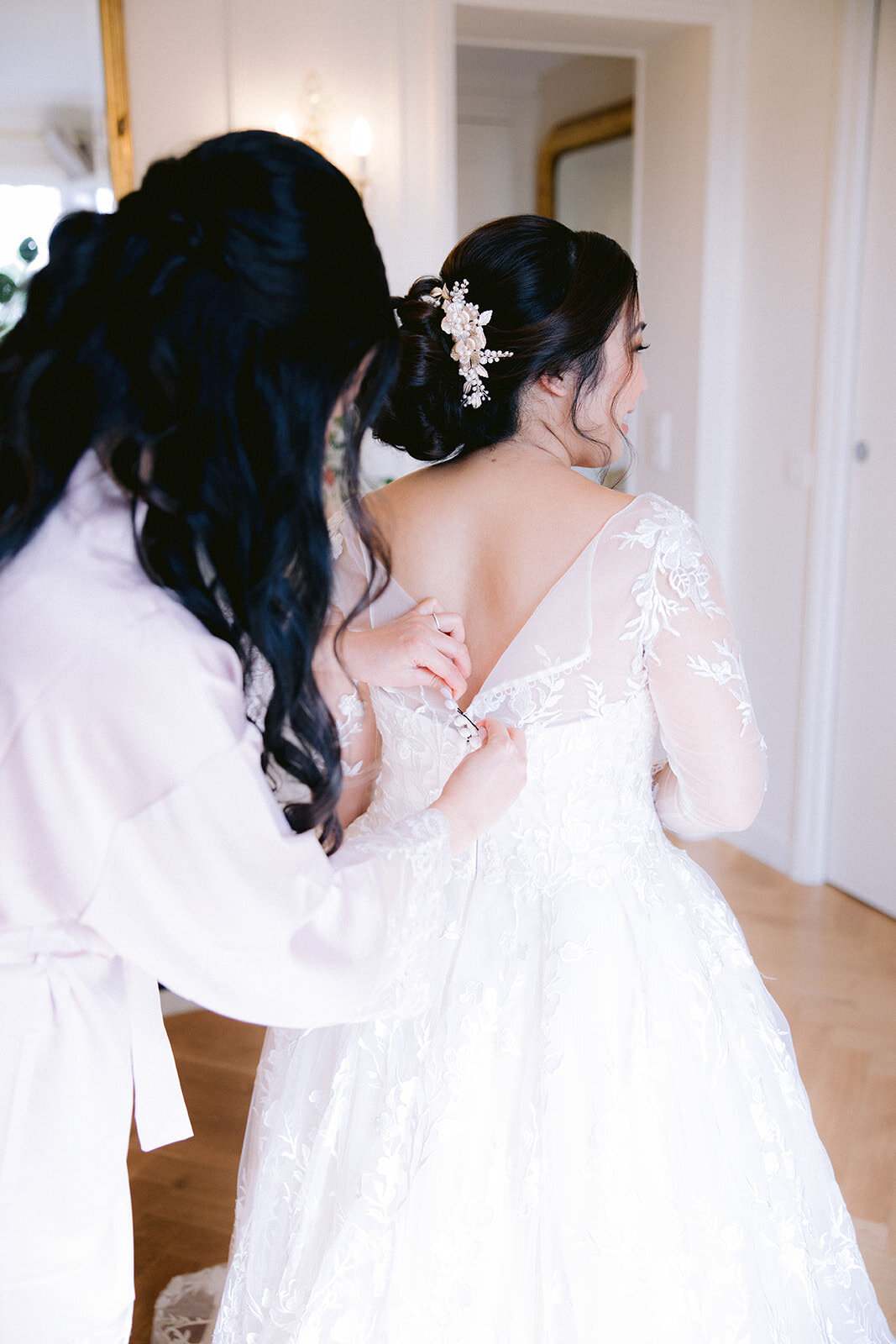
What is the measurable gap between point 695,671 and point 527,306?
47cm

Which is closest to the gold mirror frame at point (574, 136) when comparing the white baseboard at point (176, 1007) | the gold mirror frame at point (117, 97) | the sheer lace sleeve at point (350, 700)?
the gold mirror frame at point (117, 97)

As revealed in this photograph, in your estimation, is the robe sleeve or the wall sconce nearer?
the robe sleeve

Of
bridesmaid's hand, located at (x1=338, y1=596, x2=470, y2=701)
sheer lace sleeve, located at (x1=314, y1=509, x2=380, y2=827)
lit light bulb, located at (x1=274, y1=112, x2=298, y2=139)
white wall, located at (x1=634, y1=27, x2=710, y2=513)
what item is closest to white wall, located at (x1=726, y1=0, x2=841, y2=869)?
white wall, located at (x1=634, y1=27, x2=710, y2=513)

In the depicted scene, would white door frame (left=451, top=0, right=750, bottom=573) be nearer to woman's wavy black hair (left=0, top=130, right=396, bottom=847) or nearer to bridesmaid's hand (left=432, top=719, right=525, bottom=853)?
bridesmaid's hand (left=432, top=719, right=525, bottom=853)

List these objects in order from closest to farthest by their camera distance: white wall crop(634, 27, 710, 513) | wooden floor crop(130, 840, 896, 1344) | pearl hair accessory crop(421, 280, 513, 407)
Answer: pearl hair accessory crop(421, 280, 513, 407) → wooden floor crop(130, 840, 896, 1344) → white wall crop(634, 27, 710, 513)

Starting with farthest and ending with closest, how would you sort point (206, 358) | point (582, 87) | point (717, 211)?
point (582, 87) < point (717, 211) < point (206, 358)

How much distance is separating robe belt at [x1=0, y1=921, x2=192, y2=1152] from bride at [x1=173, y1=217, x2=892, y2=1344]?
1.12ft

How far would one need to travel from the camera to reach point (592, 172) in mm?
4730

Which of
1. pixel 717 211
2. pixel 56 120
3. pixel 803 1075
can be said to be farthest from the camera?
pixel 717 211

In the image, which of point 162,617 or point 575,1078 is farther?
point 575,1078

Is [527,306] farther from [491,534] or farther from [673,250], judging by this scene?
[673,250]

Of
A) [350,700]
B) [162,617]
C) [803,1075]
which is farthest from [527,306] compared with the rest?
[803,1075]

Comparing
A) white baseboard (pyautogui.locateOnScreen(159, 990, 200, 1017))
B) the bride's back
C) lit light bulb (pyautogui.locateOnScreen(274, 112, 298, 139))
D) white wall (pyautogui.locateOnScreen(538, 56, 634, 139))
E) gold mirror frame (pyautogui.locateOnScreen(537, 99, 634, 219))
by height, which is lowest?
white baseboard (pyautogui.locateOnScreen(159, 990, 200, 1017))

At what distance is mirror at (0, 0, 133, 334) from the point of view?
2.97 metres
